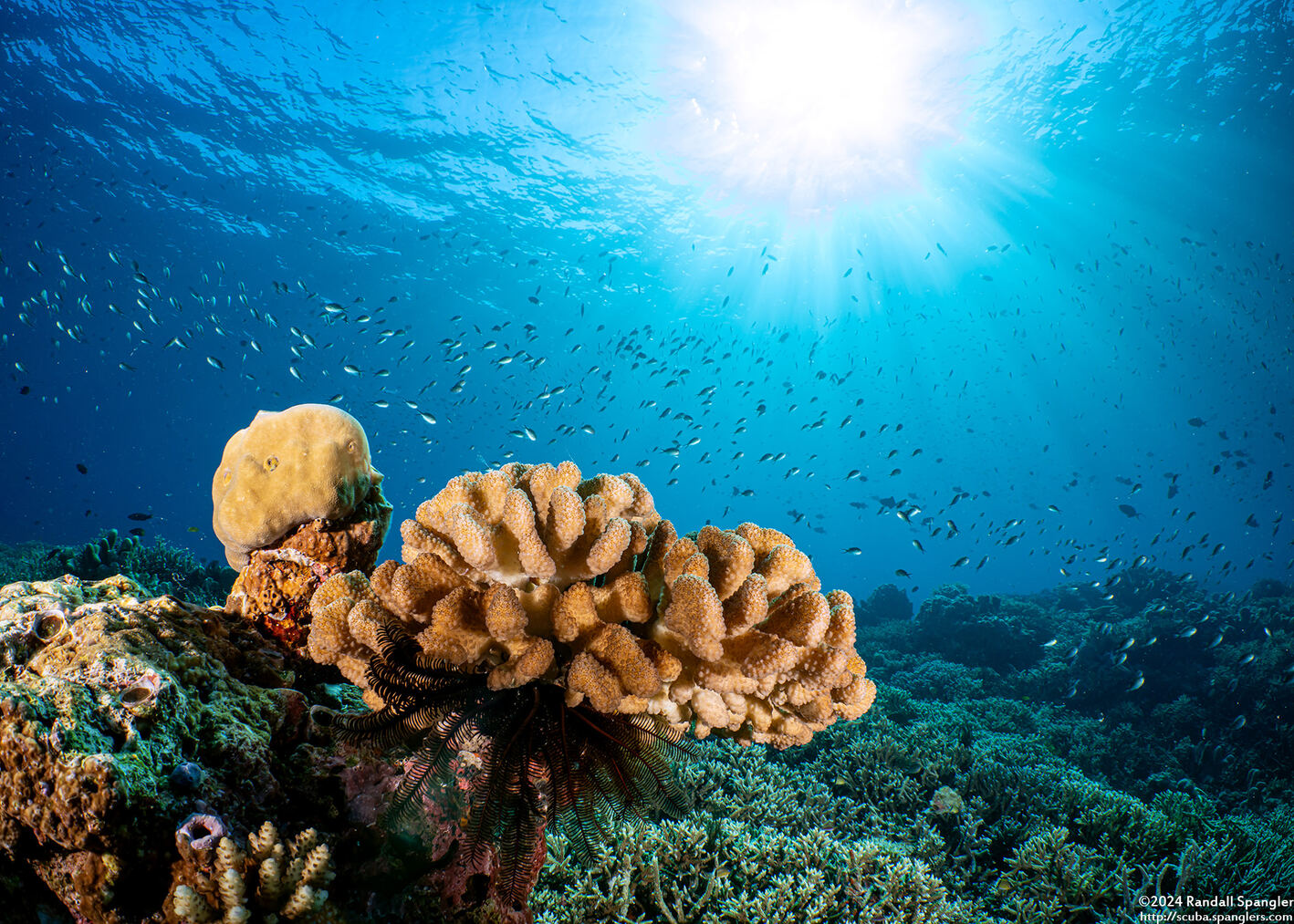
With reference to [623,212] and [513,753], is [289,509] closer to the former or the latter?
[513,753]

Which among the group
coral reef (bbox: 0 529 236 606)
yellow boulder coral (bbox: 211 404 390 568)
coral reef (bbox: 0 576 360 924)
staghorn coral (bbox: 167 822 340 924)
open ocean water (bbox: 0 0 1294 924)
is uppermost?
open ocean water (bbox: 0 0 1294 924)

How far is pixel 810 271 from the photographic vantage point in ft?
134

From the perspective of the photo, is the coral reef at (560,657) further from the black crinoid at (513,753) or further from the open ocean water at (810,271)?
the open ocean water at (810,271)

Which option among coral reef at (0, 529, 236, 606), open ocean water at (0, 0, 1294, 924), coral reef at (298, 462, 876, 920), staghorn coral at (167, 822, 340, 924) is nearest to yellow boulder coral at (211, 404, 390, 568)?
coral reef at (298, 462, 876, 920)

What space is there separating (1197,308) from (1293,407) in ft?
74.5

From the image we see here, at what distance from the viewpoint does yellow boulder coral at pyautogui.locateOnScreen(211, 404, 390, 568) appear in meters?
2.91

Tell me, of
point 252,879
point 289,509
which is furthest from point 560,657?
point 289,509

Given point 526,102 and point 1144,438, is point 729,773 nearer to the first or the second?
point 526,102

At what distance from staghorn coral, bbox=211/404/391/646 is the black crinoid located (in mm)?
1244

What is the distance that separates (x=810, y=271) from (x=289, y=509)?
43.8 meters

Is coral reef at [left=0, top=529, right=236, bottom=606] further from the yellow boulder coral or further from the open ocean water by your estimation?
the yellow boulder coral

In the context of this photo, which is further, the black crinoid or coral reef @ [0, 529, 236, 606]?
coral reef @ [0, 529, 236, 606]

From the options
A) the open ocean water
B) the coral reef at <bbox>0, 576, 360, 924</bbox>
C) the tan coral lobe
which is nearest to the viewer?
the coral reef at <bbox>0, 576, 360, 924</bbox>

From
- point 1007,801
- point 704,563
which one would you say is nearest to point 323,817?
point 704,563
